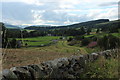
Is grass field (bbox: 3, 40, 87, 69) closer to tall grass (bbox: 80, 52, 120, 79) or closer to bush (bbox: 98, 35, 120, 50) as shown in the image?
bush (bbox: 98, 35, 120, 50)

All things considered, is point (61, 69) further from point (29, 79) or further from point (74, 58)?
point (29, 79)

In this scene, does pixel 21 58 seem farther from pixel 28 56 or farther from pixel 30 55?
pixel 30 55

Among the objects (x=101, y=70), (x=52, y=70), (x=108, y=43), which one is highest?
(x=108, y=43)

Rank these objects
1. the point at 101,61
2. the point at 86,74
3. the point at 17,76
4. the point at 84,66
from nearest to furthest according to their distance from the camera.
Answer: the point at 17,76 < the point at 86,74 < the point at 84,66 < the point at 101,61

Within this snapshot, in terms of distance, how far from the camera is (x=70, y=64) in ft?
13.7

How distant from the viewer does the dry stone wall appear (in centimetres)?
302

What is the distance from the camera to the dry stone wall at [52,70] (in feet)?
9.89

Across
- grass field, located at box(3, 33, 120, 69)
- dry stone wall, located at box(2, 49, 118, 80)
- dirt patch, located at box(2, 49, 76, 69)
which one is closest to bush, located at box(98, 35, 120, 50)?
grass field, located at box(3, 33, 120, 69)

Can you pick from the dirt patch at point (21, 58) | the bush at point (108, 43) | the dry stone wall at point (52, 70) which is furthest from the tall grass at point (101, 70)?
the dirt patch at point (21, 58)

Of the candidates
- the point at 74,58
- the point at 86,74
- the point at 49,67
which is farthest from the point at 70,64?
the point at 49,67

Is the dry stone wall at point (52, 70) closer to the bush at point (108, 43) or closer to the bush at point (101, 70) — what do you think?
the bush at point (101, 70)

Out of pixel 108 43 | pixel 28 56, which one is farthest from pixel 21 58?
pixel 108 43

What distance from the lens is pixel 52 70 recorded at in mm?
3490

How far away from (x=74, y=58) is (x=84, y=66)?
1.20 ft
